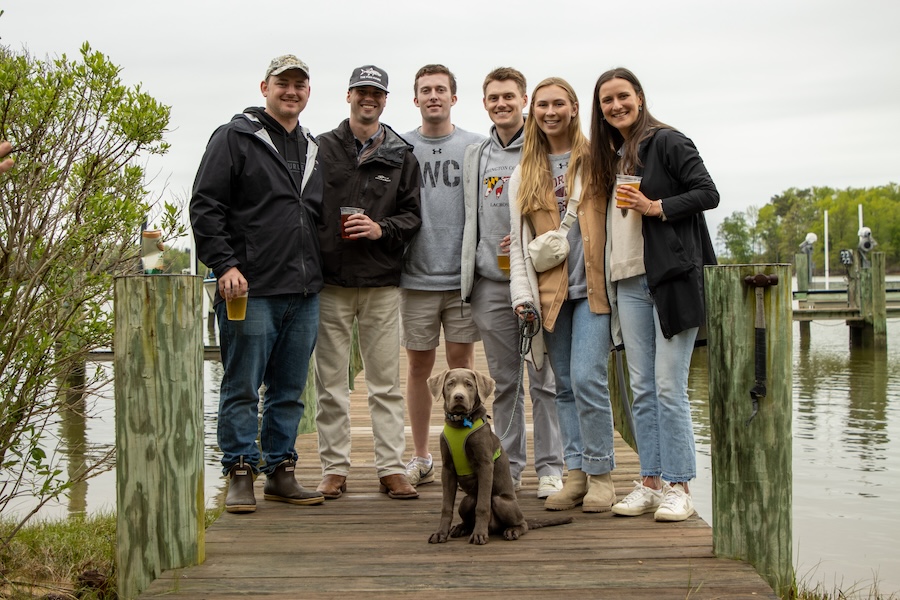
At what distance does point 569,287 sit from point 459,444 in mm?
986

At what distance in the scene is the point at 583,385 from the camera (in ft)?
14.5

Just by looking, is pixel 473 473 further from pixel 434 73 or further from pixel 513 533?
pixel 434 73

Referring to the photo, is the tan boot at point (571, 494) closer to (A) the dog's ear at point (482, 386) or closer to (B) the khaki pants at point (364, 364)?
(A) the dog's ear at point (482, 386)

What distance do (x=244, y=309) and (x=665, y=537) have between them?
214cm

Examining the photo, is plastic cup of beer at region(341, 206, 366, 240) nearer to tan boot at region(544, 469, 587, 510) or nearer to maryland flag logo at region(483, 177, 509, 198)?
maryland flag logo at region(483, 177, 509, 198)

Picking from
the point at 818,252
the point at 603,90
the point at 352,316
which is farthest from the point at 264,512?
the point at 818,252

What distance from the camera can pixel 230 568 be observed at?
3693 millimetres

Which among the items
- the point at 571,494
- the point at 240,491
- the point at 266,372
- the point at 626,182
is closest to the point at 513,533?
the point at 571,494

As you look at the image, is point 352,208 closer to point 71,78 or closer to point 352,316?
point 352,316

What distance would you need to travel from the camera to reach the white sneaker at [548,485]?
4836 millimetres

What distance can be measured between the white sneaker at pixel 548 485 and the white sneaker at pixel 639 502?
0.50 m

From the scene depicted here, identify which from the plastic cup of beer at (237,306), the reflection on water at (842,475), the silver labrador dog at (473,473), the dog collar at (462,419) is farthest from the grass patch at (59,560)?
the reflection on water at (842,475)

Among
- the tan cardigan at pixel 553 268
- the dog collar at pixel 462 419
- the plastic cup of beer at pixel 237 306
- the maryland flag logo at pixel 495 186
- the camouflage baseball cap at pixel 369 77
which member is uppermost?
the camouflage baseball cap at pixel 369 77

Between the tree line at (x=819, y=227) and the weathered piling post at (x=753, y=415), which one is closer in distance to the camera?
the weathered piling post at (x=753, y=415)
